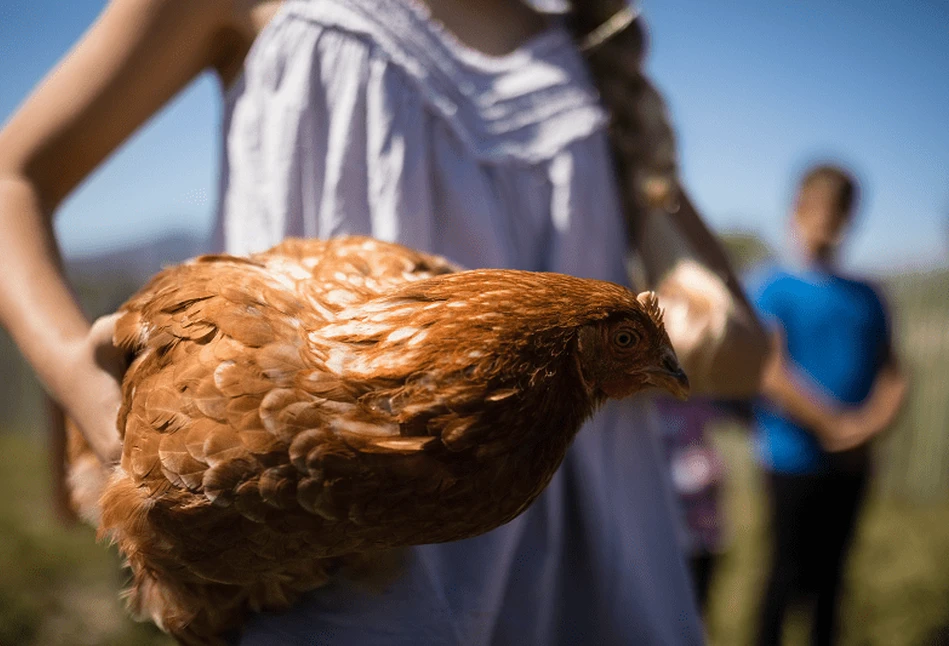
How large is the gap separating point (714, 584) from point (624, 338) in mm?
3333

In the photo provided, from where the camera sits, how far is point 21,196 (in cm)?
101

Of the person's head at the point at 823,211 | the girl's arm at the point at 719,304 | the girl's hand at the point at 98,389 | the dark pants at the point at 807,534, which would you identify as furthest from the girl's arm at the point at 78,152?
the dark pants at the point at 807,534

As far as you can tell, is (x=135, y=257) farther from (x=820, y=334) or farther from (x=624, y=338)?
(x=820, y=334)

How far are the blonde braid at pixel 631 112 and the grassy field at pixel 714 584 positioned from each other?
264 centimetres

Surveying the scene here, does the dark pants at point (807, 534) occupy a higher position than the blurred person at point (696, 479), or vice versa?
the blurred person at point (696, 479)

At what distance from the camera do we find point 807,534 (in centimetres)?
326

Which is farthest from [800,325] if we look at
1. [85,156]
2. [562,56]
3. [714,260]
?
[85,156]

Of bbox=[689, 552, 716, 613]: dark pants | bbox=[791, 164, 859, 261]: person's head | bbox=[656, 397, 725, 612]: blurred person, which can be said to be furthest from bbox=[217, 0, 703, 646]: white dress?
bbox=[791, 164, 859, 261]: person's head

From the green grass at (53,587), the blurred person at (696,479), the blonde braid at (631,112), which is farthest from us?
the green grass at (53,587)

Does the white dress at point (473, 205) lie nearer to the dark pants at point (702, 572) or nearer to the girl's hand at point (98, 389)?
the girl's hand at point (98, 389)

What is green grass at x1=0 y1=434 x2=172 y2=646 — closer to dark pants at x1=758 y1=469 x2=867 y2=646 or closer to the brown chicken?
the brown chicken

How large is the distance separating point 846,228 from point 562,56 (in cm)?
272

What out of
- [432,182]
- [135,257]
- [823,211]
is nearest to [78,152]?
[432,182]

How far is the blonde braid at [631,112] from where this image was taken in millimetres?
1395
